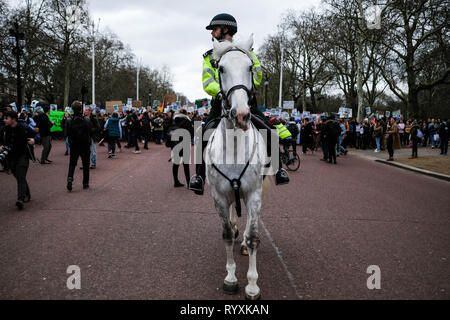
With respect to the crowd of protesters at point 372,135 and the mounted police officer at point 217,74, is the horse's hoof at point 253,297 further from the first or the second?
the crowd of protesters at point 372,135

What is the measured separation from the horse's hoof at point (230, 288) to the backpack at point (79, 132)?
6.42 meters

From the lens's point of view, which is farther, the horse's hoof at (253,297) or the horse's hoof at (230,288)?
the horse's hoof at (230,288)

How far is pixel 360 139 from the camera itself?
80.2 ft

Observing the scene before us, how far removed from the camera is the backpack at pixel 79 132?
8.40m

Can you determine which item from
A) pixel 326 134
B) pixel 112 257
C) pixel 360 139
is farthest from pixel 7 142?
pixel 360 139

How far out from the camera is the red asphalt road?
352 cm

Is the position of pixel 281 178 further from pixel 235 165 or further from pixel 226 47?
pixel 226 47

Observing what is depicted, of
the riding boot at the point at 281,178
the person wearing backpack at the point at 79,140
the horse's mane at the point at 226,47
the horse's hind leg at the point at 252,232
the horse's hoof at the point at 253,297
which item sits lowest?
the horse's hoof at the point at 253,297

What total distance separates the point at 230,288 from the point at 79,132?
6.55 m

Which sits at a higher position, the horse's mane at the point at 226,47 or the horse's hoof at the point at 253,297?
the horse's mane at the point at 226,47

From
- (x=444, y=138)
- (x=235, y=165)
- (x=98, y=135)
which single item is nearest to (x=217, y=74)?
(x=235, y=165)

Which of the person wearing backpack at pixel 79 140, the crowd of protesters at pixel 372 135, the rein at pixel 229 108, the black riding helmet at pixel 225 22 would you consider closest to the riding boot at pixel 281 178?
the rein at pixel 229 108

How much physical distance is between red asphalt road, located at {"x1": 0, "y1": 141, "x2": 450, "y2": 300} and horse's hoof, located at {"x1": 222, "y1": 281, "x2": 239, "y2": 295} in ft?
0.21
